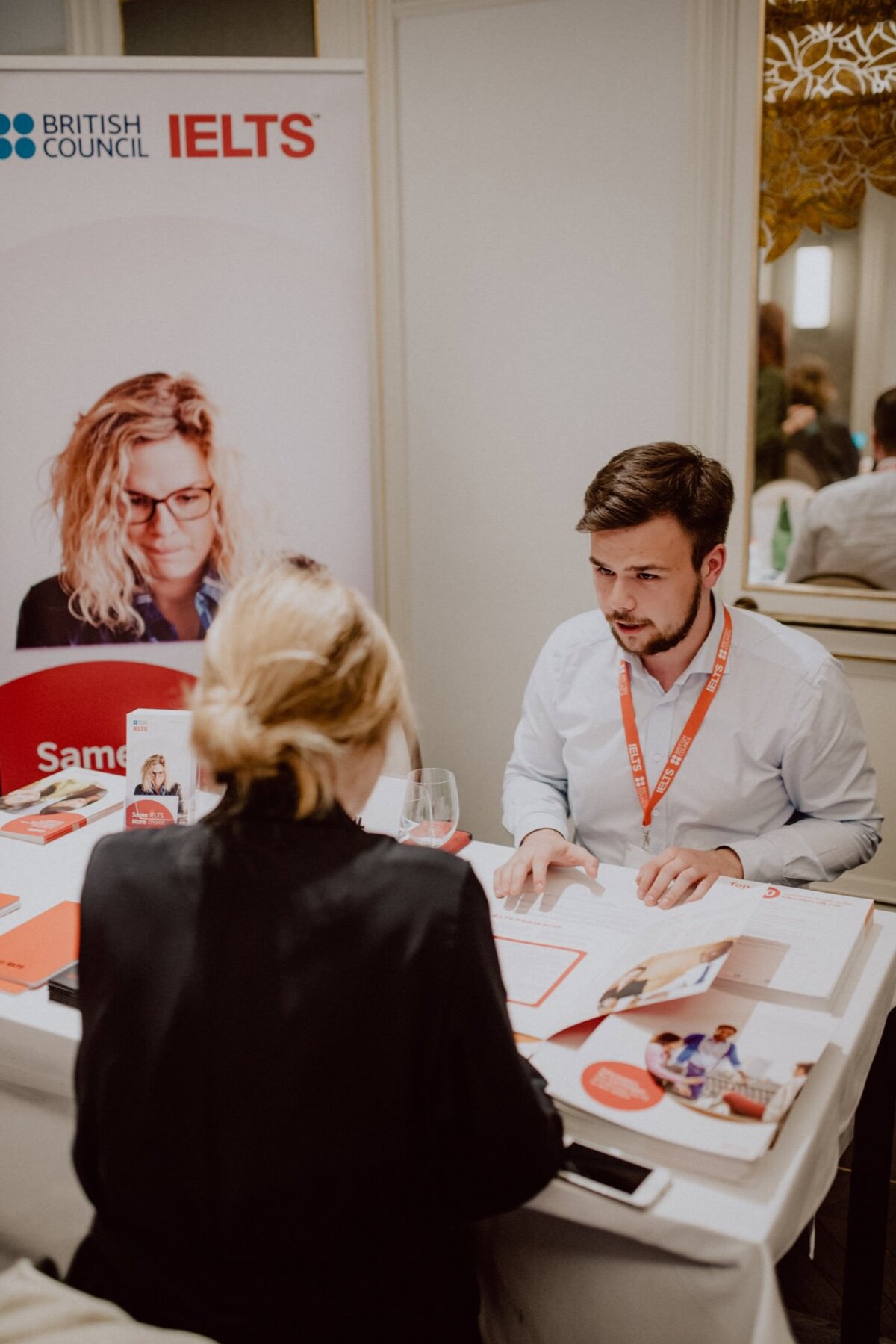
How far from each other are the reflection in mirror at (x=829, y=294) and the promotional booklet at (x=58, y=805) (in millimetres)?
2011

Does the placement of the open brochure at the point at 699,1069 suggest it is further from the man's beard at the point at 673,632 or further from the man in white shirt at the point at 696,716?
the man's beard at the point at 673,632

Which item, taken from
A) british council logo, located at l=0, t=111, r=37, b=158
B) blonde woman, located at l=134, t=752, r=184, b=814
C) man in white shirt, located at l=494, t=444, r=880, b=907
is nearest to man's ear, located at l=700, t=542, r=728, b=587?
man in white shirt, located at l=494, t=444, r=880, b=907

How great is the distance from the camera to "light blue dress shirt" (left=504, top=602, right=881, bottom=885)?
202 cm

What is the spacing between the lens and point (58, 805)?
2154 mm

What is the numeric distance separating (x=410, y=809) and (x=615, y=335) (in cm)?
214

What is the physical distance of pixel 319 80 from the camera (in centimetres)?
286

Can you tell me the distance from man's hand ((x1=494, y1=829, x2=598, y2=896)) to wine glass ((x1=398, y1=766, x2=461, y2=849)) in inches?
4.9

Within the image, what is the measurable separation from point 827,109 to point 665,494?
1677 millimetres

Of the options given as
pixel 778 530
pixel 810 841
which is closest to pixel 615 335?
pixel 778 530

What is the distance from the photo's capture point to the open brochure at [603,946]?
4.43 ft

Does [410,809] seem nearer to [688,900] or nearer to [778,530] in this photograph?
[688,900]

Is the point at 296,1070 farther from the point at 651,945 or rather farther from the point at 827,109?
the point at 827,109

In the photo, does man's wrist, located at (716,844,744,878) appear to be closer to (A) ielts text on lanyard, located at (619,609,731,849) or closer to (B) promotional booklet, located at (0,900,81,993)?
(A) ielts text on lanyard, located at (619,609,731,849)

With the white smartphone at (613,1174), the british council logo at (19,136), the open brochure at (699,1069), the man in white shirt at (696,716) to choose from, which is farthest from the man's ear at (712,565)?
the british council logo at (19,136)
